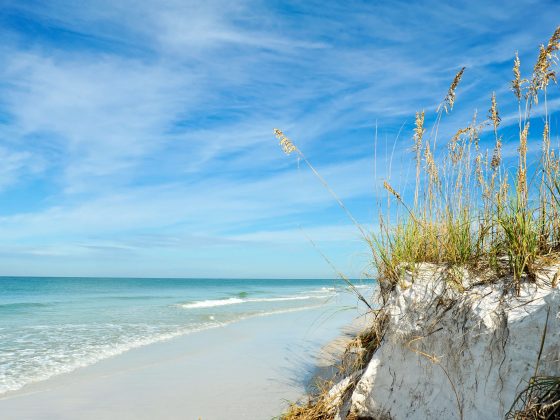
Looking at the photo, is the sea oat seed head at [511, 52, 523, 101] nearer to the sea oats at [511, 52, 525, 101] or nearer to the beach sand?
the sea oats at [511, 52, 525, 101]

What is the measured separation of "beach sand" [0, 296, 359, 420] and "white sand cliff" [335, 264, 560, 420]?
1276 mm

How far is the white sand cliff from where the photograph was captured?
3.19 metres

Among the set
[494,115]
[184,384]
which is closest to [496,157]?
[494,115]

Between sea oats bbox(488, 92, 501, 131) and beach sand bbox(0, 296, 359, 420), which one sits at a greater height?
sea oats bbox(488, 92, 501, 131)

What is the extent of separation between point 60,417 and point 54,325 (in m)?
10.5

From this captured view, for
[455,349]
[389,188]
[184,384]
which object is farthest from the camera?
[184,384]

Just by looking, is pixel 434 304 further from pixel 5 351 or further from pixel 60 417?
pixel 5 351

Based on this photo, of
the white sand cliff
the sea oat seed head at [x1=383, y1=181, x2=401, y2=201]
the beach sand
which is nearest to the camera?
the white sand cliff

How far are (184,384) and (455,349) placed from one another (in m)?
5.03

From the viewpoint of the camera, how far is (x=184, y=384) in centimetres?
743

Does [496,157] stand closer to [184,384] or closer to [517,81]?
[517,81]

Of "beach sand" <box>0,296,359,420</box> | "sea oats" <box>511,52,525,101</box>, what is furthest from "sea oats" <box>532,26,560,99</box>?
"beach sand" <box>0,296,359,420</box>

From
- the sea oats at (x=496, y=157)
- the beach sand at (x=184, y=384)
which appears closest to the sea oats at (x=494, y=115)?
the sea oats at (x=496, y=157)

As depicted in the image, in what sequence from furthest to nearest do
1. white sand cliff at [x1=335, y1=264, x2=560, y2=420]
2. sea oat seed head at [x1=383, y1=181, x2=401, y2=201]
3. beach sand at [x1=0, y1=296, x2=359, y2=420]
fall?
beach sand at [x1=0, y1=296, x2=359, y2=420], sea oat seed head at [x1=383, y1=181, x2=401, y2=201], white sand cliff at [x1=335, y1=264, x2=560, y2=420]
